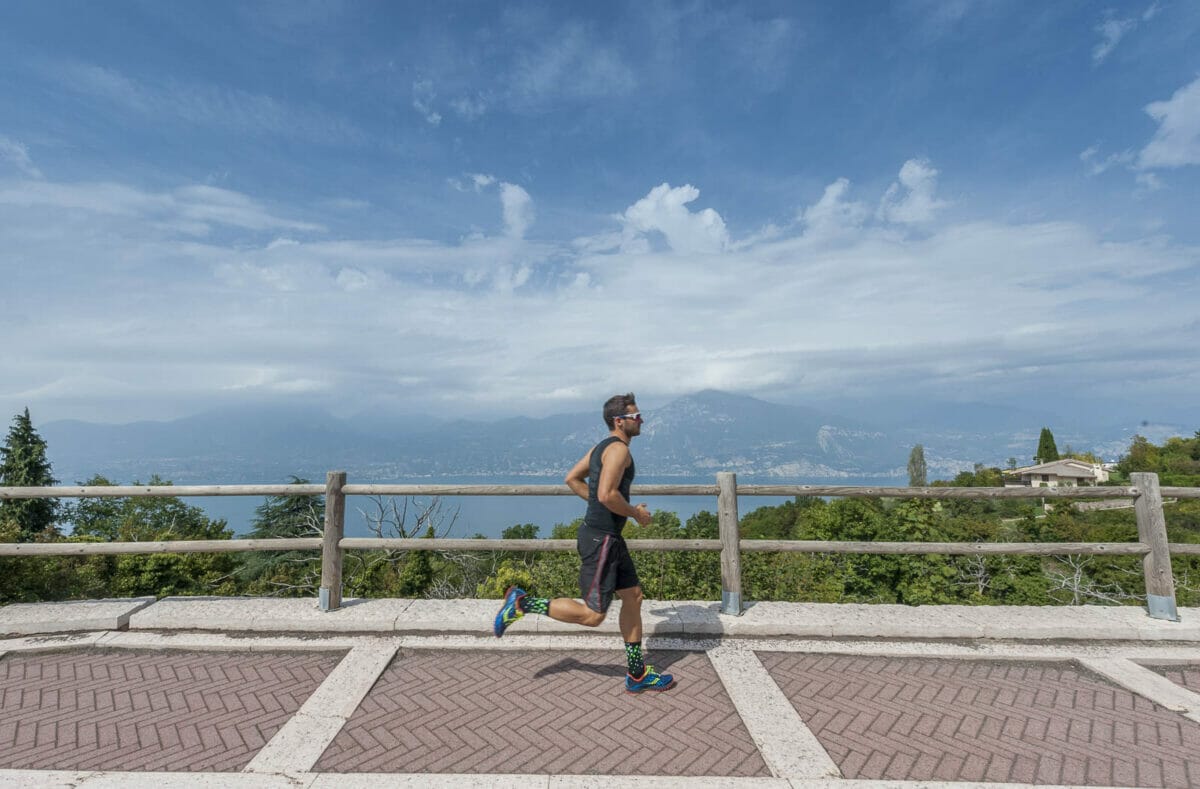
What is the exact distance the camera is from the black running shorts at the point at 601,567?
11.8 ft

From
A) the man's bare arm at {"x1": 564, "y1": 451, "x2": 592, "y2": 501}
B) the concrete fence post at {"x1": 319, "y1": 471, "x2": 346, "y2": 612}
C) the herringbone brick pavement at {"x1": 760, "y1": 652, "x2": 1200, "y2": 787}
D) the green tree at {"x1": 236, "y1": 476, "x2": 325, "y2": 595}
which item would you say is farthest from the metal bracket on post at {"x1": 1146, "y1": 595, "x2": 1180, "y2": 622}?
the green tree at {"x1": 236, "y1": 476, "x2": 325, "y2": 595}

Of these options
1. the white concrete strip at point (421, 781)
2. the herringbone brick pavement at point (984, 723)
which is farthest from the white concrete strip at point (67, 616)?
the herringbone brick pavement at point (984, 723)

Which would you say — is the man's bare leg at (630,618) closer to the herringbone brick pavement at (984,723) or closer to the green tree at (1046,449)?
the herringbone brick pavement at (984,723)

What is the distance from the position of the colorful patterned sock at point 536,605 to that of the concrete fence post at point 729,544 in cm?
187

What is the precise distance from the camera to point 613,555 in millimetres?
3654

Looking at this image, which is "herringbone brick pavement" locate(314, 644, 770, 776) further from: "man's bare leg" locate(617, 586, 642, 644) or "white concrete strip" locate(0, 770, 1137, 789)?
"man's bare leg" locate(617, 586, 642, 644)

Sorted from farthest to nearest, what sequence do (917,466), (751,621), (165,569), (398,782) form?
(917,466) → (165,569) → (751,621) → (398,782)

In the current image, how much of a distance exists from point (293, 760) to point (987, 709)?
13.6ft

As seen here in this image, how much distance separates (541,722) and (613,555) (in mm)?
1077

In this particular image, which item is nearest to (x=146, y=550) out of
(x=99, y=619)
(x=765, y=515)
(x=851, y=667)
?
(x=99, y=619)

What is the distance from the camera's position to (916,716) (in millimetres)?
3400

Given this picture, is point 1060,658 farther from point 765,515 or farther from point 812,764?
point 765,515

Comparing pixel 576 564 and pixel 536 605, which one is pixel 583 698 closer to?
pixel 536 605

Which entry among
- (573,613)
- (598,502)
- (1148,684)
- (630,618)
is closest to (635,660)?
(630,618)
